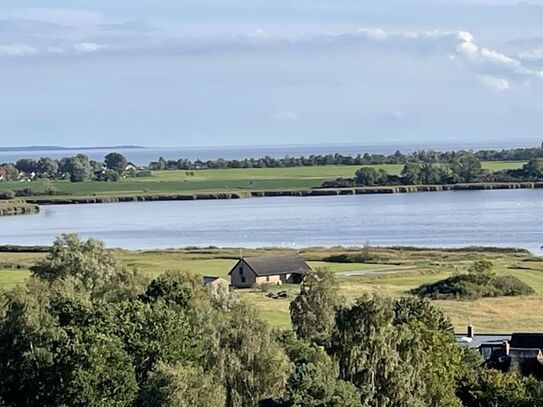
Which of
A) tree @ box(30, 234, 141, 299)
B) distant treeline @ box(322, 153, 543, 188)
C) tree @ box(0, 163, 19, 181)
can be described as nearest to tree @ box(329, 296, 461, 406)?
tree @ box(30, 234, 141, 299)

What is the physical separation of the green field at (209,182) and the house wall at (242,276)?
8433 cm

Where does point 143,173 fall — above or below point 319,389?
below

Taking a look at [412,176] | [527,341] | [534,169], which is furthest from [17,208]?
[527,341]

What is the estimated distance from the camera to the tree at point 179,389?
21766mm

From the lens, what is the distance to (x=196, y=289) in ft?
99.3

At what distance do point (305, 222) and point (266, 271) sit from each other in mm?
39980

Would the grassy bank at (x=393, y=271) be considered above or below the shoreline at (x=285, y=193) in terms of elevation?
below

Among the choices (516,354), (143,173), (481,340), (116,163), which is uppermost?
(116,163)

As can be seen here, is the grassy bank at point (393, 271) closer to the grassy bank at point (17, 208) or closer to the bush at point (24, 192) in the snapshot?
the grassy bank at point (17, 208)

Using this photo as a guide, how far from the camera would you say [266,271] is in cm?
5775

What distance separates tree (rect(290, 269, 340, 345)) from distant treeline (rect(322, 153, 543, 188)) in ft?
372

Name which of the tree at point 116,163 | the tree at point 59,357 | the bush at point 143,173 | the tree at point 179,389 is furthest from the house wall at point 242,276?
the tree at point 116,163

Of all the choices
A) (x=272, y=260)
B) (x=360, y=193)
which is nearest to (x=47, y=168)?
(x=360, y=193)

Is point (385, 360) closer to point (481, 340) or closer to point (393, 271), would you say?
point (481, 340)
